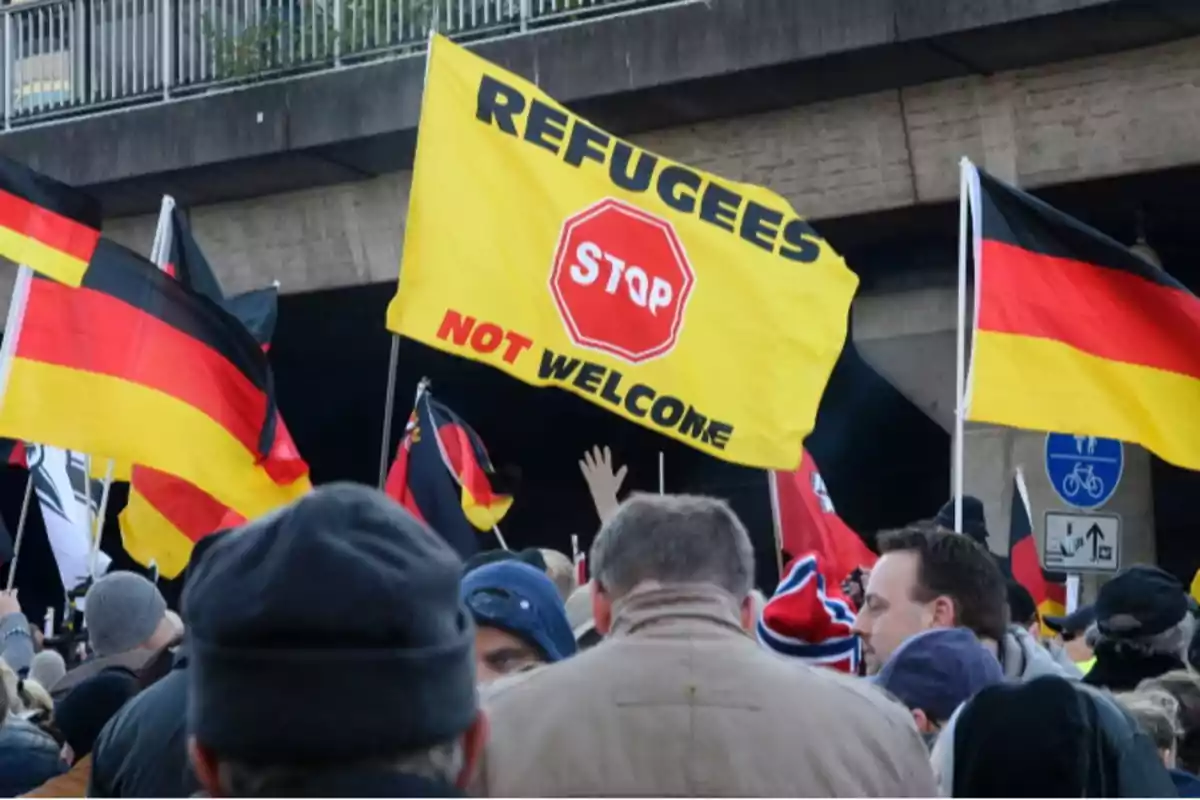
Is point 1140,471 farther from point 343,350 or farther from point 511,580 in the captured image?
point 511,580

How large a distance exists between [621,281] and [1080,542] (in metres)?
6.03

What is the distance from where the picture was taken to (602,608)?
11.3 feet

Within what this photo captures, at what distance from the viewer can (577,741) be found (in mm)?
3057

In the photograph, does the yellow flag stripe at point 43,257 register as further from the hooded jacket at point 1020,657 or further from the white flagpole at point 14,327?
the hooded jacket at point 1020,657

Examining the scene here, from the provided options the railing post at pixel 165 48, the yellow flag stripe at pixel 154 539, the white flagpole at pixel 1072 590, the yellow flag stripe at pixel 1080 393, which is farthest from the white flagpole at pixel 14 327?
the railing post at pixel 165 48

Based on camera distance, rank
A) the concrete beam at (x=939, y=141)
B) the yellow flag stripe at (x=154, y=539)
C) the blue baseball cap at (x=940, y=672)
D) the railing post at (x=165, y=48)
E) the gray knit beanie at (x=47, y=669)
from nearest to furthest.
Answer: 1. the blue baseball cap at (x=940, y=672)
2. the gray knit beanie at (x=47, y=669)
3. the yellow flag stripe at (x=154, y=539)
4. the concrete beam at (x=939, y=141)
5. the railing post at (x=165, y=48)

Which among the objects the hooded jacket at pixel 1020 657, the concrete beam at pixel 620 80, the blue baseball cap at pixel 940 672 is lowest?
the blue baseball cap at pixel 940 672

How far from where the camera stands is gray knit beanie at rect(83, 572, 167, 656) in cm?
538

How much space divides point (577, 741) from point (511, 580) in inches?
52.0

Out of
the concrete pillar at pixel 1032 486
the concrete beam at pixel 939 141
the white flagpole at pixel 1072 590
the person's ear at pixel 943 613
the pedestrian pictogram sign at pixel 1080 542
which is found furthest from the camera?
the concrete pillar at pixel 1032 486

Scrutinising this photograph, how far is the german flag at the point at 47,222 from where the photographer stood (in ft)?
25.3

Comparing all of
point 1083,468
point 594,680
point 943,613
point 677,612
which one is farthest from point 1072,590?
point 594,680

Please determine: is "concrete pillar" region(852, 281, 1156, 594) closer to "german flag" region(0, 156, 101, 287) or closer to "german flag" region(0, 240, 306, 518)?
"german flag" region(0, 240, 306, 518)

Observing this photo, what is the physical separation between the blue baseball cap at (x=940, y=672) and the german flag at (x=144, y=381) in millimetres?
3633
